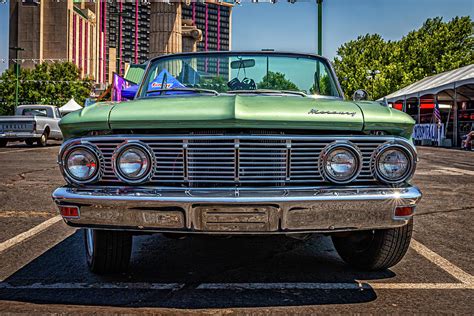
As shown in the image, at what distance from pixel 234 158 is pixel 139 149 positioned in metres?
0.53

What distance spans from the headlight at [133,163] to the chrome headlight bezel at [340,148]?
941 millimetres

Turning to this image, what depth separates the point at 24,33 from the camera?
2926 inches

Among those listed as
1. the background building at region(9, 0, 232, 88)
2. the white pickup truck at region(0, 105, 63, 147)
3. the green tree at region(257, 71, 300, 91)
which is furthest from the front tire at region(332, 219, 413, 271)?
the white pickup truck at region(0, 105, 63, 147)

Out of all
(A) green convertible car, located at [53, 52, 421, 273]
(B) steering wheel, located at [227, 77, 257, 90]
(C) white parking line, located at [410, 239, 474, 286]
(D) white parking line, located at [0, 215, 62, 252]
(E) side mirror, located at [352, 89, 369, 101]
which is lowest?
(D) white parking line, located at [0, 215, 62, 252]

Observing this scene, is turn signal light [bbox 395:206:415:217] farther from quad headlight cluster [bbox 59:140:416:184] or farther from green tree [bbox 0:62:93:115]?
green tree [bbox 0:62:93:115]

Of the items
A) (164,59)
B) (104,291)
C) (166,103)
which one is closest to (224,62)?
(164,59)

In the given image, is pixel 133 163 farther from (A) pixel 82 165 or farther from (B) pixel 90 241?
(B) pixel 90 241

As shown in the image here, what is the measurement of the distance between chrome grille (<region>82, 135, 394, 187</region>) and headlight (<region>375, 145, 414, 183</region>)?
206mm

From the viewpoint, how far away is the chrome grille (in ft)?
9.90

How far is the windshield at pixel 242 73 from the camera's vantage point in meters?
4.55

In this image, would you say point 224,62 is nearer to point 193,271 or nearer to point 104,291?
point 193,271

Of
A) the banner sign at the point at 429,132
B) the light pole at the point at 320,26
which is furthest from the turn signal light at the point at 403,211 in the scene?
the banner sign at the point at 429,132

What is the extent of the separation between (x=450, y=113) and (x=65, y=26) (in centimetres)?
5998

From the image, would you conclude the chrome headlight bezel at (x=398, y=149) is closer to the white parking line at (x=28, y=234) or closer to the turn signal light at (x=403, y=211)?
the turn signal light at (x=403, y=211)
